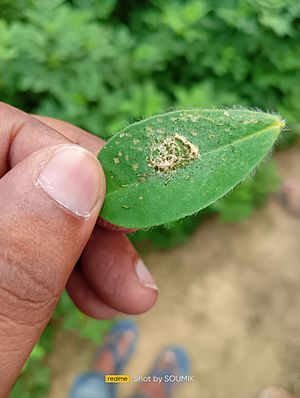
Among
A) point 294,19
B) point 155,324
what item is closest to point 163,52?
point 294,19

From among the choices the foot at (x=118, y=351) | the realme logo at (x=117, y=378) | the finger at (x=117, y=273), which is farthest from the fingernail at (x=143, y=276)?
the foot at (x=118, y=351)

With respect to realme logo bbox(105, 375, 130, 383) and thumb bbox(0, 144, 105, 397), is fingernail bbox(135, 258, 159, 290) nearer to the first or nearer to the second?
thumb bbox(0, 144, 105, 397)

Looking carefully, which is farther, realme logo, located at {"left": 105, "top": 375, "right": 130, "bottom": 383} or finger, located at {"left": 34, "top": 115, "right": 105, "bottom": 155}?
realme logo, located at {"left": 105, "top": 375, "right": 130, "bottom": 383}

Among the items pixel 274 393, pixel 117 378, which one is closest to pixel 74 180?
pixel 117 378

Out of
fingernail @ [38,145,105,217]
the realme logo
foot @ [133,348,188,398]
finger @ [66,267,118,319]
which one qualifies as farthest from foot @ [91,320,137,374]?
fingernail @ [38,145,105,217]

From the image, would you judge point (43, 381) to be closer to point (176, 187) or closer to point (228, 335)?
point (228, 335)

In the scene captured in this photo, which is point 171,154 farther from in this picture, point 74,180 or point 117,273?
point 117,273
